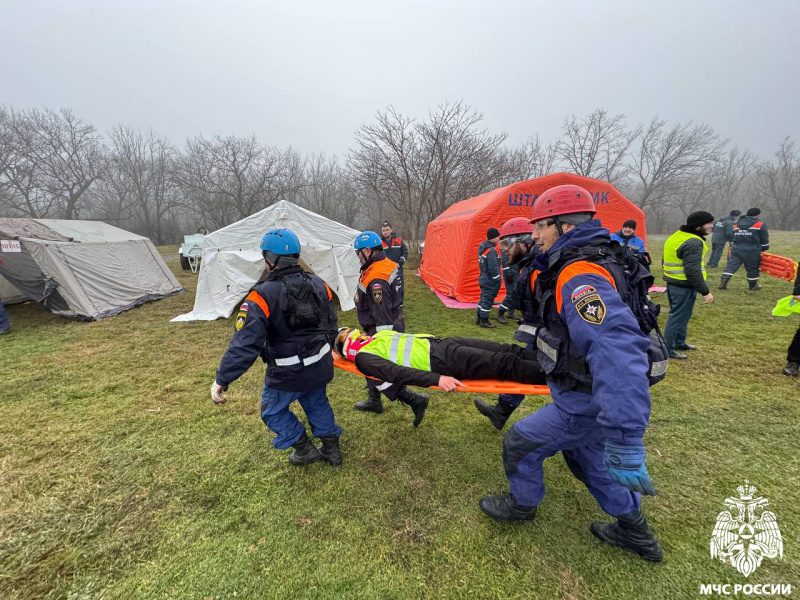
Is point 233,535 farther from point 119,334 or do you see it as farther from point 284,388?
point 119,334

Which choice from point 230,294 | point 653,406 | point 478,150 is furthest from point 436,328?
point 478,150

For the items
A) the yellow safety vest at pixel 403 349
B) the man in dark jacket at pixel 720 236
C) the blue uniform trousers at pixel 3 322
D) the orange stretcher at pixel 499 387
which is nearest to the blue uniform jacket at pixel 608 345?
→ the orange stretcher at pixel 499 387

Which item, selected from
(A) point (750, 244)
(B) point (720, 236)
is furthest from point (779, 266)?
(B) point (720, 236)

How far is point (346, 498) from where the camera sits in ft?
8.75

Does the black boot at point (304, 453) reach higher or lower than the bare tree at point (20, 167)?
A: lower

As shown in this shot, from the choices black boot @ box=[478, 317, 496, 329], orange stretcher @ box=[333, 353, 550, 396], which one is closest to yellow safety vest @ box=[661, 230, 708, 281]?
black boot @ box=[478, 317, 496, 329]

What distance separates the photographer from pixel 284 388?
2.73 m

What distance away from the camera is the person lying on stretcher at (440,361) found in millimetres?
2621

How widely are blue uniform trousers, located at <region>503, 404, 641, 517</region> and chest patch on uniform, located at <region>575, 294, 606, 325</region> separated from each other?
2.06 ft

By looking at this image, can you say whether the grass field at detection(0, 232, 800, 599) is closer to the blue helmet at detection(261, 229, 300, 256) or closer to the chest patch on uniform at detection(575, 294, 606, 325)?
the chest patch on uniform at detection(575, 294, 606, 325)

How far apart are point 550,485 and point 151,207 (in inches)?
1759

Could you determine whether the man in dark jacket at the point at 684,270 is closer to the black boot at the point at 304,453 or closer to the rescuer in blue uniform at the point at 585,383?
the rescuer in blue uniform at the point at 585,383

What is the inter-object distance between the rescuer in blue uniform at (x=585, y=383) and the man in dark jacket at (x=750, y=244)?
33.5 feet

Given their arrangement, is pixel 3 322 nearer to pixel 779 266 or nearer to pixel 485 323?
pixel 485 323
